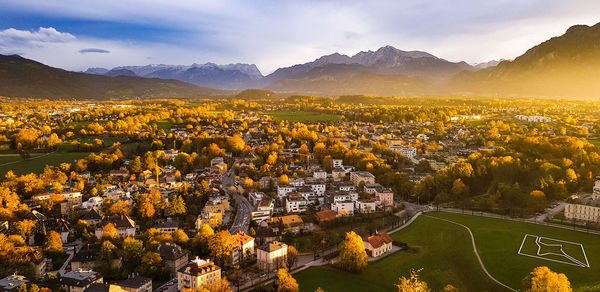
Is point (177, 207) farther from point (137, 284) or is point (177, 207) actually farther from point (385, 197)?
point (385, 197)

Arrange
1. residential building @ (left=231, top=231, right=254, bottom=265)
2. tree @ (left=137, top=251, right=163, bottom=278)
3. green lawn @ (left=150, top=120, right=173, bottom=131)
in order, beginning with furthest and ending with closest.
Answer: green lawn @ (left=150, top=120, right=173, bottom=131)
residential building @ (left=231, top=231, right=254, bottom=265)
tree @ (left=137, top=251, right=163, bottom=278)

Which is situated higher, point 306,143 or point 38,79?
point 38,79

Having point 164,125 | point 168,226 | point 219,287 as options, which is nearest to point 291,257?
point 219,287

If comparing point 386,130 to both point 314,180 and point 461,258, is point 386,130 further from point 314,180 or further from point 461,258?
point 461,258

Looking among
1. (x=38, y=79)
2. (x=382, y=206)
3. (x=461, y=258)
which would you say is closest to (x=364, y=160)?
(x=382, y=206)

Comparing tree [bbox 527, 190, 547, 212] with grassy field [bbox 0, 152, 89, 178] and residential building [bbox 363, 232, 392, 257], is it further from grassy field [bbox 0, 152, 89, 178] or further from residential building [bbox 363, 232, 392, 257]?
grassy field [bbox 0, 152, 89, 178]

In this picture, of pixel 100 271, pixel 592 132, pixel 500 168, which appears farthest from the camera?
pixel 592 132

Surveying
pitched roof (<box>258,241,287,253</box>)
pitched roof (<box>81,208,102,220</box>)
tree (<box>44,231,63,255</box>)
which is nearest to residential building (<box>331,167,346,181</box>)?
pitched roof (<box>258,241,287,253</box>)

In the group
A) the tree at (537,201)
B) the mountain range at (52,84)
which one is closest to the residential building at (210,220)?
the tree at (537,201)
